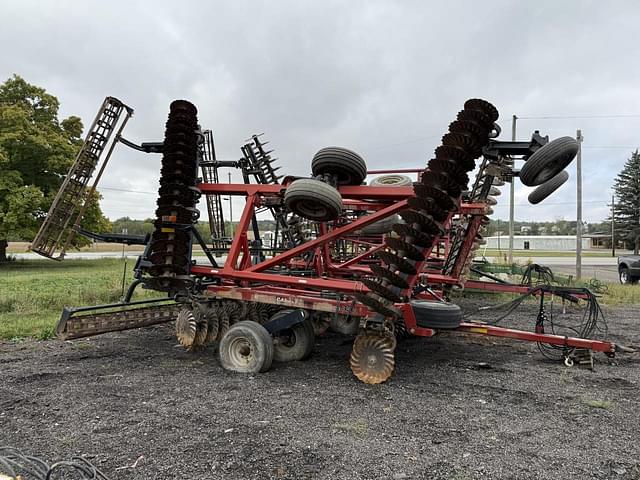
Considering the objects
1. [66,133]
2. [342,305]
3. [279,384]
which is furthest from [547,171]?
[66,133]

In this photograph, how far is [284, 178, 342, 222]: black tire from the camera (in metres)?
5.10

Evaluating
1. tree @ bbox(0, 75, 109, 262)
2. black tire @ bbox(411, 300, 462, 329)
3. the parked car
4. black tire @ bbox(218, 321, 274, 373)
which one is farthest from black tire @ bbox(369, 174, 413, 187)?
tree @ bbox(0, 75, 109, 262)

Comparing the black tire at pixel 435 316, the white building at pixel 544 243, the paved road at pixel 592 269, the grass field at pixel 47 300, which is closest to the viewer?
the black tire at pixel 435 316

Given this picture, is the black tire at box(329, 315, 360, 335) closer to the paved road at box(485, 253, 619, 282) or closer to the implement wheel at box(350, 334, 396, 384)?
the implement wheel at box(350, 334, 396, 384)

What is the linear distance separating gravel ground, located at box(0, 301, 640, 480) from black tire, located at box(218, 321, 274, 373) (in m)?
0.13

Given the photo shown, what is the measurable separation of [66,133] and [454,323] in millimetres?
27077

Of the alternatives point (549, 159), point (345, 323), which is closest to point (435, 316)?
point (345, 323)

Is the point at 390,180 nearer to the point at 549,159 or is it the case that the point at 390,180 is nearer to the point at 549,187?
the point at 549,187

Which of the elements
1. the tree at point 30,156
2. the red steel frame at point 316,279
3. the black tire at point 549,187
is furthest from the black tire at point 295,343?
the tree at point 30,156

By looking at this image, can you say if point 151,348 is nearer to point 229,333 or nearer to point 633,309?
point 229,333

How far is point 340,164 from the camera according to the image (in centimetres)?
552

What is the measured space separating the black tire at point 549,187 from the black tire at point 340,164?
7.46 feet

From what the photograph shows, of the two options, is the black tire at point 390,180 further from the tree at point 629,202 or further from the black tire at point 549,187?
the tree at point 629,202

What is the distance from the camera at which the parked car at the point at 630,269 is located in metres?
16.4
